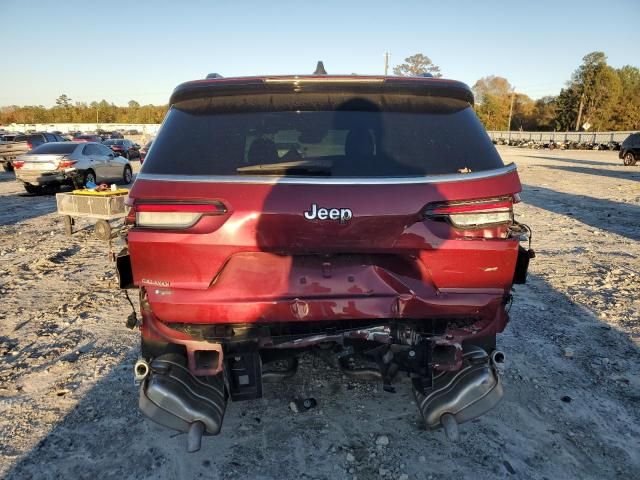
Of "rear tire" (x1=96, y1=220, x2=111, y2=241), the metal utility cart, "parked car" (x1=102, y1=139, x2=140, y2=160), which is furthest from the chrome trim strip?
"parked car" (x1=102, y1=139, x2=140, y2=160)

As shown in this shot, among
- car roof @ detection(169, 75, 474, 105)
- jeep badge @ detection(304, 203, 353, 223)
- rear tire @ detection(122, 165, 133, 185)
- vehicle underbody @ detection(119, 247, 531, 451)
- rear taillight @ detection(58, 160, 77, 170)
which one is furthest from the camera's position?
rear tire @ detection(122, 165, 133, 185)

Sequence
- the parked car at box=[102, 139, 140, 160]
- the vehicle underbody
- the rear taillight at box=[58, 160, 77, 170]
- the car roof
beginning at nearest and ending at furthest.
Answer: the vehicle underbody < the car roof < the rear taillight at box=[58, 160, 77, 170] < the parked car at box=[102, 139, 140, 160]

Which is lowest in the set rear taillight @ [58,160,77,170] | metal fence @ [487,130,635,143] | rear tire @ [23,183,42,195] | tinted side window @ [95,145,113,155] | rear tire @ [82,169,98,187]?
metal fence @ [487,130,635,143]

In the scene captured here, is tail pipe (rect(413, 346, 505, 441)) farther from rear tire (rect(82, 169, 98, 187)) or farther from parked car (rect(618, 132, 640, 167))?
parked car (rect(618, 132, 640, 167))

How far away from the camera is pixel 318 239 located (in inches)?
85.4

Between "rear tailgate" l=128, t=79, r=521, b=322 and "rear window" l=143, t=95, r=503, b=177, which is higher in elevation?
"rear window" l=143, t=95, r=503, b=177

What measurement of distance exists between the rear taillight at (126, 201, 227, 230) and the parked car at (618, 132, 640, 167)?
30.0 m

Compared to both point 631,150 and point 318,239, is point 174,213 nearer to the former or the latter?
point 318,239

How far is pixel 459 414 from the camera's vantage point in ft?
8.14

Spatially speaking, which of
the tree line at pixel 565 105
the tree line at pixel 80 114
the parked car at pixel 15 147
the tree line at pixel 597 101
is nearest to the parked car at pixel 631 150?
the tree line at pixel 565 105

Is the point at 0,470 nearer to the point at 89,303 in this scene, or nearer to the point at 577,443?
the point at 89,303

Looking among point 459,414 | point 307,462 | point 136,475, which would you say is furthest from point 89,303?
point 459,414

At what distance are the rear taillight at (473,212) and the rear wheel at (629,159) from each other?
29408 mm

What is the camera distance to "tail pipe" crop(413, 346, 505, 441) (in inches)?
97.0
